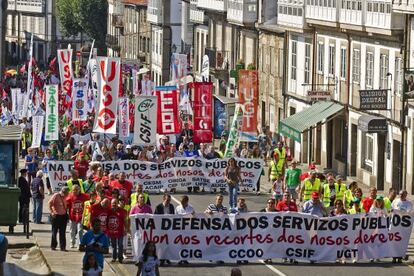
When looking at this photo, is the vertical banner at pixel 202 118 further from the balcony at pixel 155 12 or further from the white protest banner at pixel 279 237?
the balcony at pixel 155 12

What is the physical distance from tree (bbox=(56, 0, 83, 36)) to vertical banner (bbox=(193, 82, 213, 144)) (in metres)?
79.1

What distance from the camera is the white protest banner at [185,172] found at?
48562 mm

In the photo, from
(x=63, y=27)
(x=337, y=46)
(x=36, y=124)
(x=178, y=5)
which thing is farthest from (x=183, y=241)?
(x=63, y=27)

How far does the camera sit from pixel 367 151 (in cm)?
5641

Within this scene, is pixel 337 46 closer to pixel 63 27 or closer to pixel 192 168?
pixel 192 168

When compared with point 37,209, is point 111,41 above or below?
above

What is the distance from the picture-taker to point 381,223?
34031 millimetres

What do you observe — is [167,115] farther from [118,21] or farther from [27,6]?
[27,6]

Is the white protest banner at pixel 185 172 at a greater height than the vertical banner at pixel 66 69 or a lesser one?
lesser

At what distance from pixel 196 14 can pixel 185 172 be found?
4474 centimetres

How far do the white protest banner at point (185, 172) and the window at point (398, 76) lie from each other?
5.20 metres

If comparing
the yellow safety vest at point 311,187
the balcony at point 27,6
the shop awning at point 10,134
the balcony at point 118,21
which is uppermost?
the balcony at point 27,6

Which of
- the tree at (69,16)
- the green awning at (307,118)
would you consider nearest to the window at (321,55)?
the green awning at (307,118)

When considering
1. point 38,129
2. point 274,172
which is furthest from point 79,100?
point 274,172
